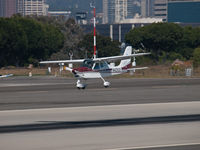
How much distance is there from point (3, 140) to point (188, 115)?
890 centimetres

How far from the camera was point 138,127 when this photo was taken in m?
19.6

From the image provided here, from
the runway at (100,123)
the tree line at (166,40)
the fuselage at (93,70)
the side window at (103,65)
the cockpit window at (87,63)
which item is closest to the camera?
the runway at (100,123)

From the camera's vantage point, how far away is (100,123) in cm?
2072

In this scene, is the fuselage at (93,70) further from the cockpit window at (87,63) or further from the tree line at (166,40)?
the tree line at (166,40)

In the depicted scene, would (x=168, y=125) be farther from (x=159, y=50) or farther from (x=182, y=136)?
(x=159, y=50)

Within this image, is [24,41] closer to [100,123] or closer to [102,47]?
[102,47]

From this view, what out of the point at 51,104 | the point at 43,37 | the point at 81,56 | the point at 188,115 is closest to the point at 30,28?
the point at 43,37

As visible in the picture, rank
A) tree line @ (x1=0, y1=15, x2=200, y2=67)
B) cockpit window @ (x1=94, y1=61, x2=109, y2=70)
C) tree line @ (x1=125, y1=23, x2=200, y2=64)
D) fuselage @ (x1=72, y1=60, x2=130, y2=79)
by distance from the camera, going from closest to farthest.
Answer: fuselage @ (x1=72, y1=60, x2=130, y2=79) → cockpit window @ (x1=94, y1=61, x2=109, y2=70) → tree line @ (x1=0, y1=15, x2=200, y2=67) → tree line @ (x1=125, y1=23, x2=200, y2=64)

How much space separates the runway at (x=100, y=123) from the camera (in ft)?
54.9

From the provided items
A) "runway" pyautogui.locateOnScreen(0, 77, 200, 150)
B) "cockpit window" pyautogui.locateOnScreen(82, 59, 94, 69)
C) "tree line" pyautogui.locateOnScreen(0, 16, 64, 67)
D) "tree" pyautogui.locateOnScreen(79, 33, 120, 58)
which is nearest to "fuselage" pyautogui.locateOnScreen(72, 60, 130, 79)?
"cockpit window" pyautogui.locateOnScreen(82, 59, 94, 69)

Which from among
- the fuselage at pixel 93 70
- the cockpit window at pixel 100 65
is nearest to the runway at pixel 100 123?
the fuselage at pixel 93 70

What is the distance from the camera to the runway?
16734 mm

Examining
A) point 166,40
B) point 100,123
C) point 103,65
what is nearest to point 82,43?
point 166,40

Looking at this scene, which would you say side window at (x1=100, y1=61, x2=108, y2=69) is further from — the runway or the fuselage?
the runway
